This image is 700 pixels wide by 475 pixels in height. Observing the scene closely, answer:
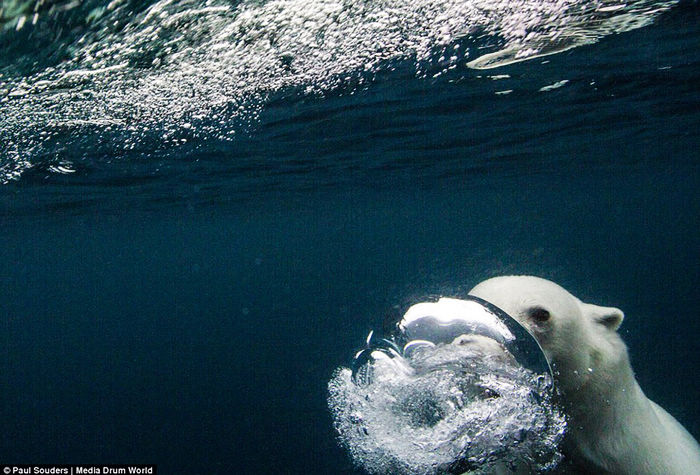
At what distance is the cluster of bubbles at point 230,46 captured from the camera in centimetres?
459

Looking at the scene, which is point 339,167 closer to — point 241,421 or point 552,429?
point 241,421

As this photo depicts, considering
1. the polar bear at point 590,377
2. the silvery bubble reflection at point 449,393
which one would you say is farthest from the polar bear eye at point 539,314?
the silvery bubble reflection at point 449,393

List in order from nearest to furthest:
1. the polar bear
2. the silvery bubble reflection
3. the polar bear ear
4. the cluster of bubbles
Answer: the silvery bubble reflection → the polar bear → the polar bear ear → the cluster of bubbles

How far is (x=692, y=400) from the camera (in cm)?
1730

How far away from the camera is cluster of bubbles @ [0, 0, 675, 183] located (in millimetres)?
4586

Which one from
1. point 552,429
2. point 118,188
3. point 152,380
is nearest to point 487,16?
point 552,429

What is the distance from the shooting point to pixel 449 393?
2.10 m

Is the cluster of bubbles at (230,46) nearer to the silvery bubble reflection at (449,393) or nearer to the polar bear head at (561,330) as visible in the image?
the polar bear head at (561,330)

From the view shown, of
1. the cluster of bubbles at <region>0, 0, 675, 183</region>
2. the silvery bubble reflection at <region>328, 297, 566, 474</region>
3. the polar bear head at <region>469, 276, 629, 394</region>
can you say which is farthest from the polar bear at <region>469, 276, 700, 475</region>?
the cluster of bubbles at <region>0, 0, 675, 183</region>

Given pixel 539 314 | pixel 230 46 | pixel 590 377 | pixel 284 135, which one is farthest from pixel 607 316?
pixel 284 135

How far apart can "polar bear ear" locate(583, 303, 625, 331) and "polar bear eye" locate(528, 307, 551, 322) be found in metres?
0.56

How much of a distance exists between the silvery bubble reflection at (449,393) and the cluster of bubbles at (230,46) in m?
3.77

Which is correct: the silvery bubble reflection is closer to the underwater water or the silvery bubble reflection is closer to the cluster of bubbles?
the underwater water

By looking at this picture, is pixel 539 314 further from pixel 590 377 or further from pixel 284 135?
pixel 284 135
